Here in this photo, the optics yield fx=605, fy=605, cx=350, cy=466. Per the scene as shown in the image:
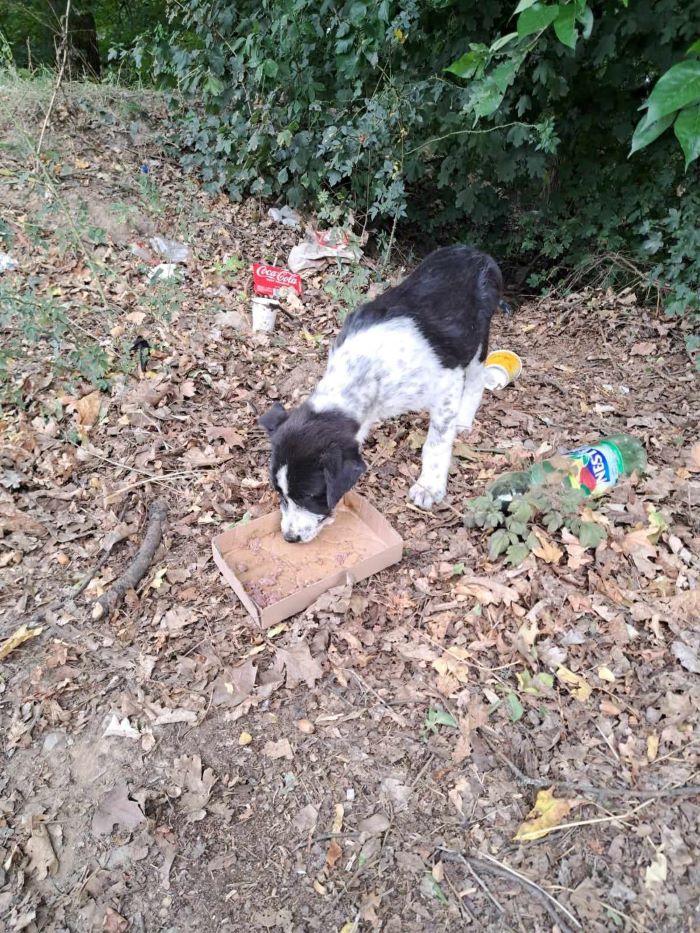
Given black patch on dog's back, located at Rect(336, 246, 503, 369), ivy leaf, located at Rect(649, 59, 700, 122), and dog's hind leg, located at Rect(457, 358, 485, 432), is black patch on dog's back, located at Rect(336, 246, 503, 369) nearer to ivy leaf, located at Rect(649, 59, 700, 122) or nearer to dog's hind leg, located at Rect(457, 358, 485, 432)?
dog's hind leg, located at Rect(457, 358, 485, 432)

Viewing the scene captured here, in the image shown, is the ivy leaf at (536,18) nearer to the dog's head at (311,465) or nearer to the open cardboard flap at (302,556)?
the dog's head at (311,465)

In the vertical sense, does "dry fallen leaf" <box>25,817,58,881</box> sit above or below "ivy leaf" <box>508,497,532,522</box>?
below

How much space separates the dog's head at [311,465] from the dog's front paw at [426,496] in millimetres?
811

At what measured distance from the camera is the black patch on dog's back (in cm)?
386

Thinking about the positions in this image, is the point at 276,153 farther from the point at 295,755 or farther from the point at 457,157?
the point at 295,755

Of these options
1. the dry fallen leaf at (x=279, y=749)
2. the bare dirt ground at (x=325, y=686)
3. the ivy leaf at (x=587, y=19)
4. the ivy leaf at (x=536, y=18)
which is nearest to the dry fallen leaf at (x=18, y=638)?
the bare dirt ground at (x=325, y=686)

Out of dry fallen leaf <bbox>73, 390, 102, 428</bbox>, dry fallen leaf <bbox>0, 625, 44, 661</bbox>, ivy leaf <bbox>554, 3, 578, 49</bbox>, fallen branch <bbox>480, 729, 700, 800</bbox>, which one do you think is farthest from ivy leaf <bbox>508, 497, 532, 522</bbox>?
dry fallen leaf <bbox>73, 390, 102, 428</bbox>

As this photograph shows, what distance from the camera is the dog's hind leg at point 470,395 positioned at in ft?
14.8

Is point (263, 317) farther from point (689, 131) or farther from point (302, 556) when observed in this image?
point (689, 131)

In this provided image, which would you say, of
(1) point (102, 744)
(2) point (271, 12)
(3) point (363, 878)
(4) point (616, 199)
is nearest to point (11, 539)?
(1) point (102, 744)

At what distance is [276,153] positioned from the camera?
6477 millimetres

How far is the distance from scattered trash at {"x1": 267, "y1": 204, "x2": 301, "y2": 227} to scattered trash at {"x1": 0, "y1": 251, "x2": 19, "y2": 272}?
8.99 ft

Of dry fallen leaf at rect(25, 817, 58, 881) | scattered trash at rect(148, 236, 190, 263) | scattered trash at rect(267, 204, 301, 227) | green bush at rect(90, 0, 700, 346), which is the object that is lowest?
dry fallen leaf at rect(25, 817, 58, 881)

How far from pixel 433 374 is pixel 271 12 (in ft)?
14.7
